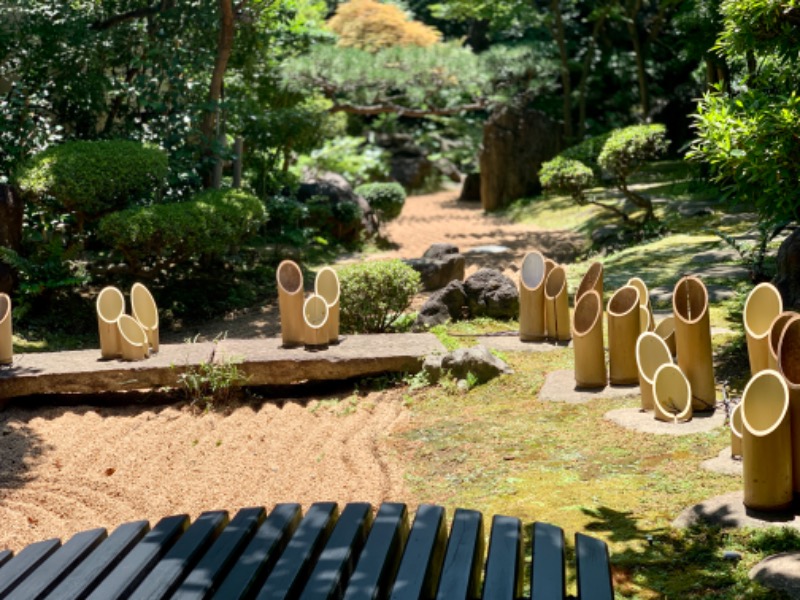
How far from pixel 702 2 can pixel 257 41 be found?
6204mm

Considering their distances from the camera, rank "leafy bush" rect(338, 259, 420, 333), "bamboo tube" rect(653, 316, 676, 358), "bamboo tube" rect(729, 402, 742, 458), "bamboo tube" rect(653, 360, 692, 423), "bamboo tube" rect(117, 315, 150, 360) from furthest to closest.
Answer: "leafy bush" rect(338, 259, 420, 333) < "bamboo tube" rect(117, 315, 150, 360) < "bamboo tube" rect(653, 316, 676, 358) < "bamboo tube" rect(653, 360, 692, 423) < "bamboo tube" rect(729, 402, 742, 458)

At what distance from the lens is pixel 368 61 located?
63.1 ft

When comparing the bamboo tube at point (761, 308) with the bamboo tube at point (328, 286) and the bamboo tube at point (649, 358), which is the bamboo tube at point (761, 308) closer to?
the bamboo tube at point (649, 358)

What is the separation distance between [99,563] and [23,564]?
0.27 metres

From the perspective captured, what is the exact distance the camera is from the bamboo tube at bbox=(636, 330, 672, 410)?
255 inches

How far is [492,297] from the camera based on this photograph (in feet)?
32.6

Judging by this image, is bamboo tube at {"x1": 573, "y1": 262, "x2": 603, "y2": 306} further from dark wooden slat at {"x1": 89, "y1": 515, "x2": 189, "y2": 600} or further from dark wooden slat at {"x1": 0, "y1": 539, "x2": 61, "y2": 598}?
dark wooden slat at {"x1": 0, "y1": 539, "x2": 61, "y2": 598}

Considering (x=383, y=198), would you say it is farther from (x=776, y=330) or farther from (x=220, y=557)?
(x=220, y=557)

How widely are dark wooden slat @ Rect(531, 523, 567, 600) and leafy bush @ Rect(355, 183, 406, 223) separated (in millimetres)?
15122

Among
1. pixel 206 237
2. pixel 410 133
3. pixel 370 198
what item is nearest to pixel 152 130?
pixel 206 237

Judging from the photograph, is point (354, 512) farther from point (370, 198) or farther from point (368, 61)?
point (368, 61)

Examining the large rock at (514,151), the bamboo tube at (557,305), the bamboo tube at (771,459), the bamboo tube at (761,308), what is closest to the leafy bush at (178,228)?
the bamboo tube at (557,305)

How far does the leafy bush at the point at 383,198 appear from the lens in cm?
1855

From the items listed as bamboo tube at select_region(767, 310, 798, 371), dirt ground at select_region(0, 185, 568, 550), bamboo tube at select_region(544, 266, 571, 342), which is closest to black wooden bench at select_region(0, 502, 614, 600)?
dirt ground at select_region(0, 185, 568, 550)
